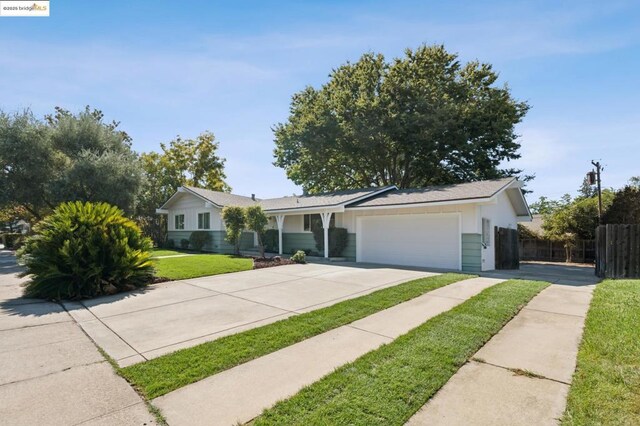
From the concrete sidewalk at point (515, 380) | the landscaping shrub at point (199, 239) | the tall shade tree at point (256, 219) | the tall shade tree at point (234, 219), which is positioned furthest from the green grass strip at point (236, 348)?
the landscaping shrub at point (199, 239)

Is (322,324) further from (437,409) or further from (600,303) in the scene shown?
(600,303)

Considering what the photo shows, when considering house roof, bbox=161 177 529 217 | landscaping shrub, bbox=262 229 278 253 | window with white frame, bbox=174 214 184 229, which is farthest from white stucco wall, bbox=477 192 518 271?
window with white frame, bbox=174 214 184 229

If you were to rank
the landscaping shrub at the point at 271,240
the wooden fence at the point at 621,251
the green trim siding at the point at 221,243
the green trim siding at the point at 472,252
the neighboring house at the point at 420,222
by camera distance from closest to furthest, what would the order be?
the wooden fence at the point at 621,251
the green trim siding at the point at 472,252
the neighboring house at the point at 420,222
the landscaping shrub at the point at 271,240
the green trim siding at the point at 221,243

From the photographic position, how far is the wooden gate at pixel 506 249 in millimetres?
13562

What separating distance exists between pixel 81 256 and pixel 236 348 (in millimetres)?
5976

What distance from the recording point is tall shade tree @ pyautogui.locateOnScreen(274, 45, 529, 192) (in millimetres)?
22078

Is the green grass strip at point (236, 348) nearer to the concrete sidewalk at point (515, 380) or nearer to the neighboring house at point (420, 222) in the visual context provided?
the concrete sidewalk at point (515, 380)

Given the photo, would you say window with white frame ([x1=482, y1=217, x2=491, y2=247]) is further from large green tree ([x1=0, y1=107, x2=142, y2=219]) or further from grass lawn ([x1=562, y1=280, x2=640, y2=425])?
large green tree ([x1=0, y1=107, x2=142, y2=219])

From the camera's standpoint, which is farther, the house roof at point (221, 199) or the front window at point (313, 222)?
the house roof at point (221, 199)

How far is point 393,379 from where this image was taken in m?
3.34

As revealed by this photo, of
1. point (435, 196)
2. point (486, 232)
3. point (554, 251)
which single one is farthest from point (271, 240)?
point (554, 251)

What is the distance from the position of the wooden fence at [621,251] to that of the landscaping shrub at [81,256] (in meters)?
14.7

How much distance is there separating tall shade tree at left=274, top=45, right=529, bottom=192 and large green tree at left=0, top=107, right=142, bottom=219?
41.6ft

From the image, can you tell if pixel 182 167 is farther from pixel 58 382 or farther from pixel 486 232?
pixel 58 382
